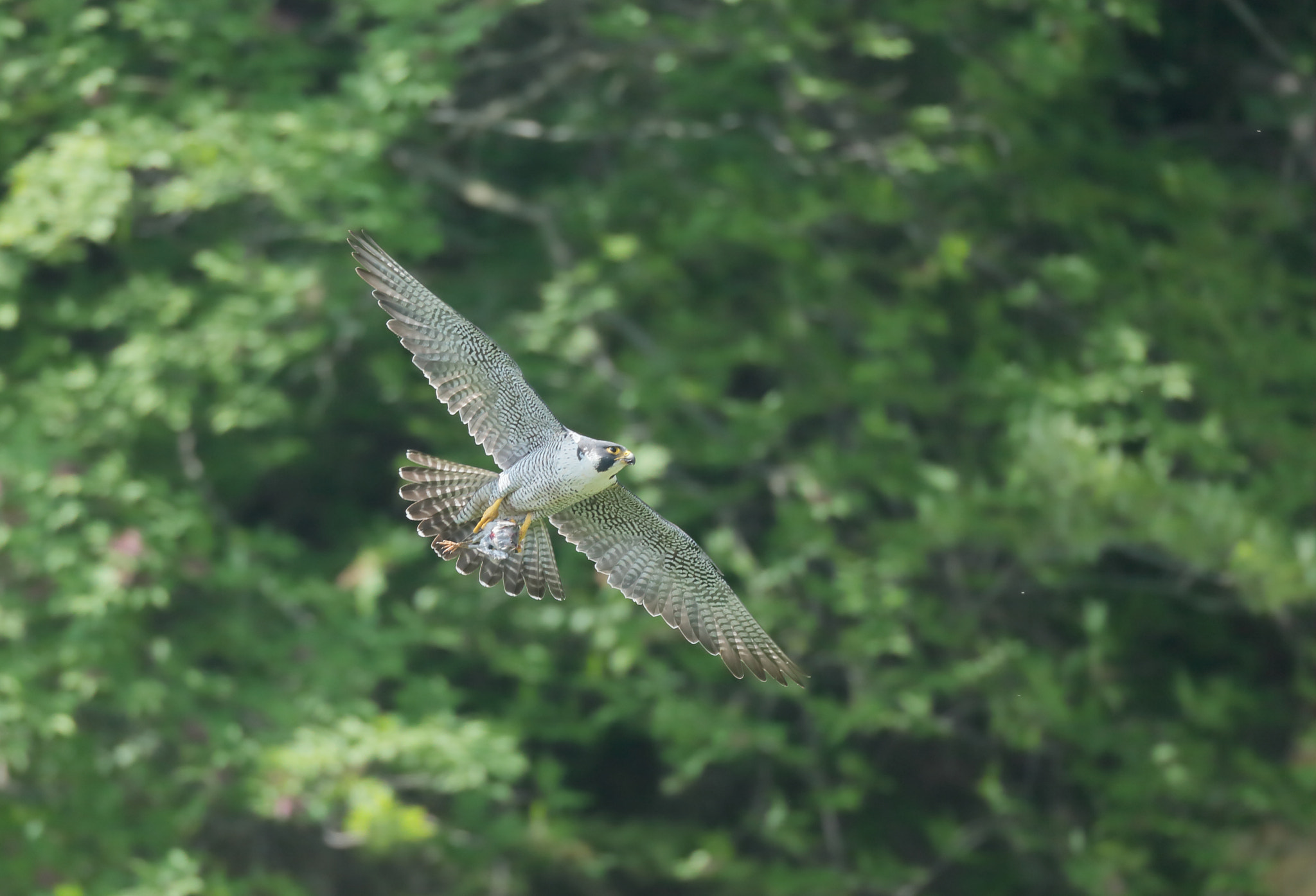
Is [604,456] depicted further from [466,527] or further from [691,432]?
[691,432]

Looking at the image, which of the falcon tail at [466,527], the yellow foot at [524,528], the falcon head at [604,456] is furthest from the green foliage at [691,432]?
the falcon head at [604,456]

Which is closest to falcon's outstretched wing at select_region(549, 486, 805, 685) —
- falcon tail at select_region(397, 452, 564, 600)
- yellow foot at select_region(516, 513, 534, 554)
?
falcon tail at select_region(397, 452, 564, 600)

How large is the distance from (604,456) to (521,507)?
0.51m

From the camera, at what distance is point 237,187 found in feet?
29.0

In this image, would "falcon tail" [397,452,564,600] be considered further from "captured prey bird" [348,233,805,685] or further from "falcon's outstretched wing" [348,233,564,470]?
"falcon's outstretched wing" [348,233,564,470]

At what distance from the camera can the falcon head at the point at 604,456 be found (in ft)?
17.7

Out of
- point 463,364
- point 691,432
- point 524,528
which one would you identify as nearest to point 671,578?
point 524,528

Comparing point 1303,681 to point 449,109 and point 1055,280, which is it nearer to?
point 1055,280

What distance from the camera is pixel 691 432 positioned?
9.38m

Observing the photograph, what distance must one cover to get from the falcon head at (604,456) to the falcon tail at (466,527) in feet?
1.77

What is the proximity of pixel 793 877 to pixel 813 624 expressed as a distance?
132 centimetres

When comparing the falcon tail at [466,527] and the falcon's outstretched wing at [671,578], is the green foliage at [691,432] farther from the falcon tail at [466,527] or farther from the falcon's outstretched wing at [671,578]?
the falcon tail at [466,527]

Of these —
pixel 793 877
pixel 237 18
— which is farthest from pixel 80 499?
pixel 793 877

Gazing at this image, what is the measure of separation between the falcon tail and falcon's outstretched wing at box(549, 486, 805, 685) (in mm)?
163
